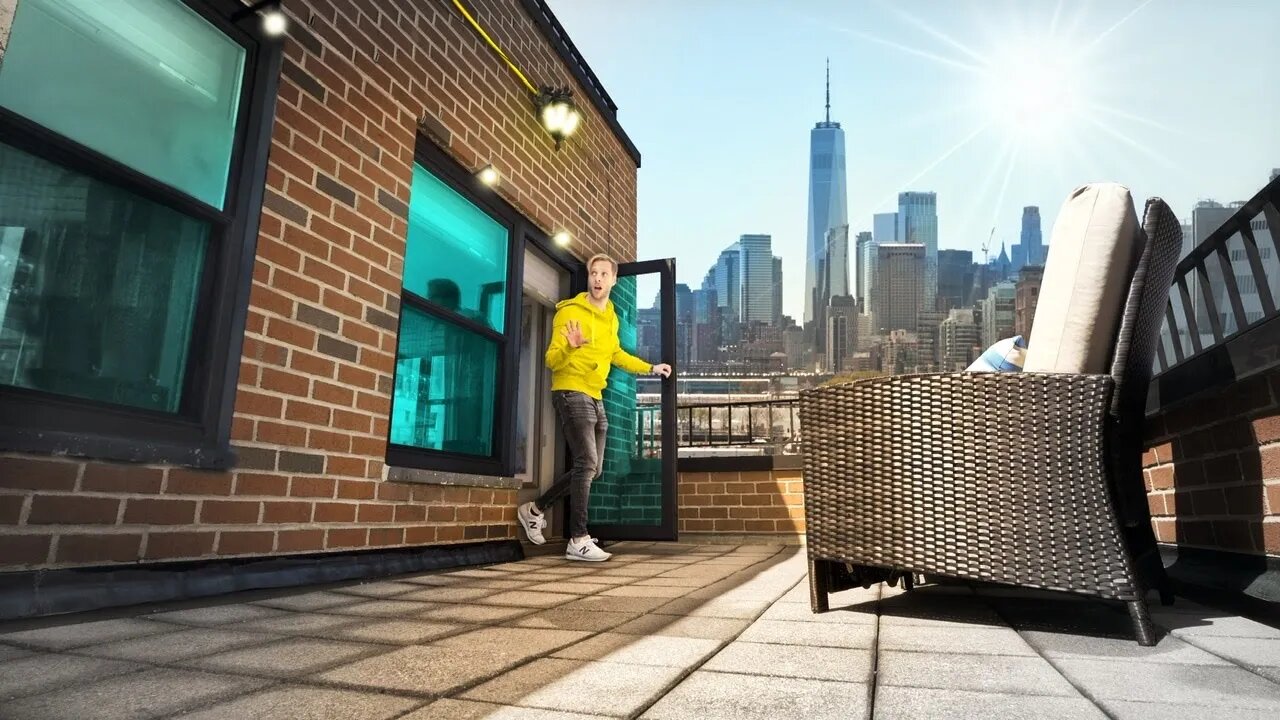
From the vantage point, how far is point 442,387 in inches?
120

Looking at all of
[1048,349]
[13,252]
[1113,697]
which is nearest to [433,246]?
[13,252]

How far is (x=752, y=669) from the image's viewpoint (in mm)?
1102

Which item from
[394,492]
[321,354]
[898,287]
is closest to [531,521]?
[394,492]

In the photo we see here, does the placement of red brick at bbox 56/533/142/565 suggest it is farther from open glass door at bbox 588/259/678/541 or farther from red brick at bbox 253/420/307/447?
open glass door at bbox 588/259/678/541

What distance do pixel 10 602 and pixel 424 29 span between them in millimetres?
2421

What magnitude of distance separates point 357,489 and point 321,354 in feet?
1.59

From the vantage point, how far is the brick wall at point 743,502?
498cm

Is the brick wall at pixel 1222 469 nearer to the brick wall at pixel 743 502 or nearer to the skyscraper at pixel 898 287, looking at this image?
the brick wall at pixel 743 502

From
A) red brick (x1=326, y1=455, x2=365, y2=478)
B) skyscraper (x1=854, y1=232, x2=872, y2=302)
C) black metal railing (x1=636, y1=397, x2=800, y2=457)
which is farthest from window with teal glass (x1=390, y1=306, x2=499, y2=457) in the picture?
skyscraper (x1=854, y1=232, x2=872, y2=302)

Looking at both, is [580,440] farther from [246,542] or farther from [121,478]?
[121,478]

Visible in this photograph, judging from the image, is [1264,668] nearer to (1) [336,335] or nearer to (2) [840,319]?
(1) [336,335]

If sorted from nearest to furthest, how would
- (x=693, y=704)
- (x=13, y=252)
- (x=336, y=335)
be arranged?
(x=693, y=704), (x=13, y=252), (x=336, y=335)

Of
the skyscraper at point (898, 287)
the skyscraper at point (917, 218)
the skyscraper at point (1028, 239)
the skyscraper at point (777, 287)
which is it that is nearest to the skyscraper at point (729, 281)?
the skyscraper at point (777, 287)

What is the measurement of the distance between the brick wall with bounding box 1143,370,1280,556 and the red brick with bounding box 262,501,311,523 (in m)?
2.53
